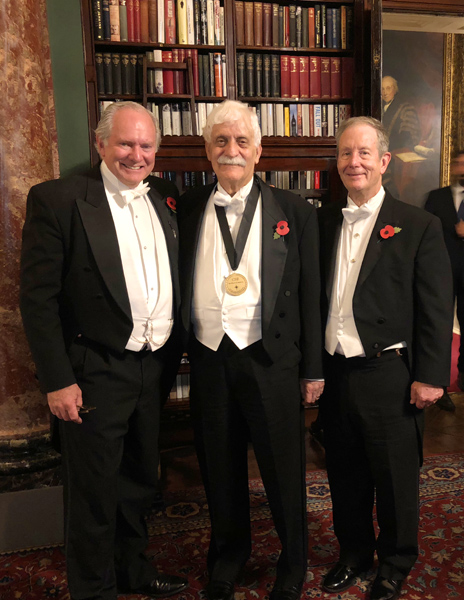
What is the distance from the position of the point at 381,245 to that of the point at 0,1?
217 cm

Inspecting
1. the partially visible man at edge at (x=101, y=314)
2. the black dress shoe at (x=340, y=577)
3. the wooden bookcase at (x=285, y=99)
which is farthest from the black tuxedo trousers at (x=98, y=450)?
the wooden bookcase at (x=285, y=99)

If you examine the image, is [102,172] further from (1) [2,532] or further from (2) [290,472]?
(1) [2,532]

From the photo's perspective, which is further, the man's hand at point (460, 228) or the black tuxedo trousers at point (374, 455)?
the man's hand at point (460, 228)

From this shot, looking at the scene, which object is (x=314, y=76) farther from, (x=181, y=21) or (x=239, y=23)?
(x=181, y=21)

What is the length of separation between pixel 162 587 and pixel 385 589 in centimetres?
85

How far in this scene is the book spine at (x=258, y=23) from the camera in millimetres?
3488

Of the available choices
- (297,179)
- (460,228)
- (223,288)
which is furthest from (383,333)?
(297,179)

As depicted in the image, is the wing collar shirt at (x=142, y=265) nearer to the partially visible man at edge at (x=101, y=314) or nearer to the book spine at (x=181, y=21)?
the partially visible man at edge at (x=101, y=314)

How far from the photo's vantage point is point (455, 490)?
268 cm

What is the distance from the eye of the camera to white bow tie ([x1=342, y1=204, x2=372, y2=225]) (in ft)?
6.00

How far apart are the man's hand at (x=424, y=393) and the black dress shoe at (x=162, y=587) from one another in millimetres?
1165

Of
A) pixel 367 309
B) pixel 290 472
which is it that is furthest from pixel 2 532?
pixel 367 309

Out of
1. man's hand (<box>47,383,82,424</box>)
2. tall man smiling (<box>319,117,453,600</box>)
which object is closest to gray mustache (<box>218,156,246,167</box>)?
tall man smiling (<box>319,117,453,600</box>)

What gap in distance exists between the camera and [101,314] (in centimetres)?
167
